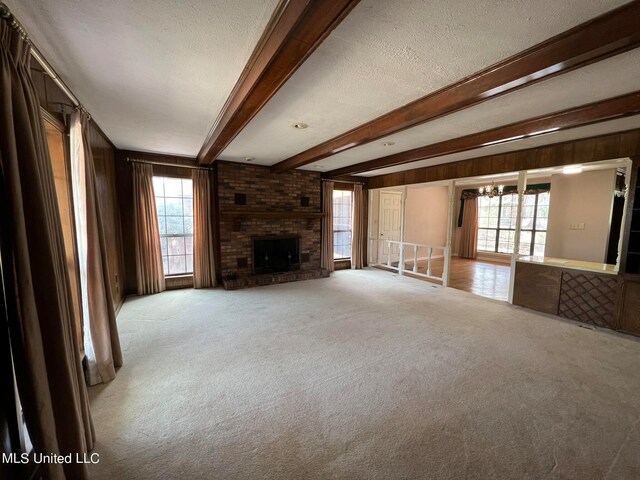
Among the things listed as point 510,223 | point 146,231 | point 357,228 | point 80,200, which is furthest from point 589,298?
point 146,231

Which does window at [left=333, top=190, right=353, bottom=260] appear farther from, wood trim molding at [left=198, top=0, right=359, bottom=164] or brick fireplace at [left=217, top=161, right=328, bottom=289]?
wood trim molding at [left=198, top=0, right=359, bottom=164]

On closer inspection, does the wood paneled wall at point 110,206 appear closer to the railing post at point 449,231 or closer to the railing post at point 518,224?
the railing post at point 449,231

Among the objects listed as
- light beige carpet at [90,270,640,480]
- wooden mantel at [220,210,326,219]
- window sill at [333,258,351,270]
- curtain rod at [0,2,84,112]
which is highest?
curtain rod at [0,2,84,112]

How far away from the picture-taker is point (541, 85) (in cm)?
193

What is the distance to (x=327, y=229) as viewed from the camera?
6098 millimetres

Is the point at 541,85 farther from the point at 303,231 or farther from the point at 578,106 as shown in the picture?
the point at 303,231

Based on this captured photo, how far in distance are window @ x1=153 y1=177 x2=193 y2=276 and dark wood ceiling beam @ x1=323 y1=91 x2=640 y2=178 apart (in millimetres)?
3968

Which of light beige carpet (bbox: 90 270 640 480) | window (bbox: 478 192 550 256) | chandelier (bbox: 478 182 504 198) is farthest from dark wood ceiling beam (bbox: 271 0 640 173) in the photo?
window (bbox: 478 192 550 256)

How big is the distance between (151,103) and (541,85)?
10.5 feet

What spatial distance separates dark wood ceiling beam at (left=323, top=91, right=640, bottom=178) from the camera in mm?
2109

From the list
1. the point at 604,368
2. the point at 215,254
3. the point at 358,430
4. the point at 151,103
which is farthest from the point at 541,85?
the point at 215,254

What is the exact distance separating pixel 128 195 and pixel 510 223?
935cm

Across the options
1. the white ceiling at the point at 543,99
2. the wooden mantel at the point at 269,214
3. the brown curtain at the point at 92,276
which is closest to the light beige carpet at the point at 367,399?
the brown curtain at the point at 92,276

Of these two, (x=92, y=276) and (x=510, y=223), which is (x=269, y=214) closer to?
(x=92, y=276)
